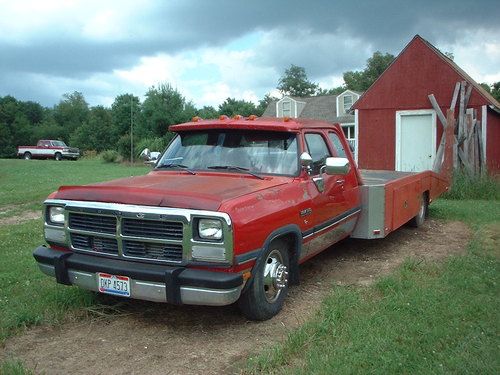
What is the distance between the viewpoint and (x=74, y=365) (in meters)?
3.77

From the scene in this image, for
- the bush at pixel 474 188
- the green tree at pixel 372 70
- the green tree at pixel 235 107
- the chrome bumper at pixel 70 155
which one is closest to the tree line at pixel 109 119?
the green tree at pixel 235 107

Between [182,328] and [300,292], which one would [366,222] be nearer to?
[300,292]

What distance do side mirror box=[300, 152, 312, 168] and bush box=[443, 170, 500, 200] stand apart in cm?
877

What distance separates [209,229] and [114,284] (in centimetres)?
95

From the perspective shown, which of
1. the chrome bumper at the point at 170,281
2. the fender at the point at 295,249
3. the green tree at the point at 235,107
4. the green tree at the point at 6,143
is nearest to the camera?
the chrome bumper at the point at 170,281

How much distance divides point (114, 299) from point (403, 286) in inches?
116

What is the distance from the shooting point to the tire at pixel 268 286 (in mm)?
4320

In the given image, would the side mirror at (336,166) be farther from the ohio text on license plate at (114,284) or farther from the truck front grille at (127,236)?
the ohio text on license plate at (114,284)

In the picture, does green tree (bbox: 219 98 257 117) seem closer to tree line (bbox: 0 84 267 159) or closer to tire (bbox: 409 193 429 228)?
tree line (bbox: 0 84 267 159)

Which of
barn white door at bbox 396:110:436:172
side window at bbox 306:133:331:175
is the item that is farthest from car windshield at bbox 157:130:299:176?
barn white door at bbox 396:110:436:172

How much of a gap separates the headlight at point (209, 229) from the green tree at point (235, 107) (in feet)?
160

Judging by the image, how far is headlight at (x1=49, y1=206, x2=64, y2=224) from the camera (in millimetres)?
→ 4609

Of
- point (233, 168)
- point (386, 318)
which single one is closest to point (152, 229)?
point (233, 168)

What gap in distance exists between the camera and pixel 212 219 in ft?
12.8
